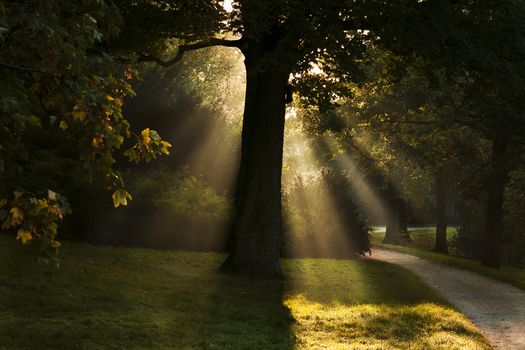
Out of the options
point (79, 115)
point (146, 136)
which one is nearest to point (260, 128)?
point (146, 136)

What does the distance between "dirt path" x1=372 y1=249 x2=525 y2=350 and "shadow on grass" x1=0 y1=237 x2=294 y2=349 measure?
3757 millimetres

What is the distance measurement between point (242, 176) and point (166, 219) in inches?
149

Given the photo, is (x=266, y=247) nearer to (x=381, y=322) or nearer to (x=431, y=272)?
(x=381, y=322)

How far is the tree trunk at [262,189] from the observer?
1509 centimetres

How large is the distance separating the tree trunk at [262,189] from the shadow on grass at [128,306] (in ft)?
2.67

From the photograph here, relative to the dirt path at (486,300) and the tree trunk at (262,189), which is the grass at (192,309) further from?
the tree trunk at (262,189)

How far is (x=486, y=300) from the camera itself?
14508mm

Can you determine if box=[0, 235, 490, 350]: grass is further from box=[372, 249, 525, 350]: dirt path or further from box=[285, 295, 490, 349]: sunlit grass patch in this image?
box=[372, 249, 525, 350]: dirt path

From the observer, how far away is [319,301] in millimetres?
12922

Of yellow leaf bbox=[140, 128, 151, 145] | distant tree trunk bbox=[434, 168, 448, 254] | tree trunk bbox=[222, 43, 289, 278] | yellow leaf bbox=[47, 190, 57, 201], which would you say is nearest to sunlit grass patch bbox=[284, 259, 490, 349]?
tree trunk bbox=[222, 43, 289, 278]

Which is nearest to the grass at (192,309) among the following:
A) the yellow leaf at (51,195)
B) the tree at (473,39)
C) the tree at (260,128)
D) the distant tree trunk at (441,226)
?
the tree at (260,128)

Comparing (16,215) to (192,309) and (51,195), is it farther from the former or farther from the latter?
(192,309)

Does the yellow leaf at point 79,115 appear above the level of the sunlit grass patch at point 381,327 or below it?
above

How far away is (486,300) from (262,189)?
245 inches
